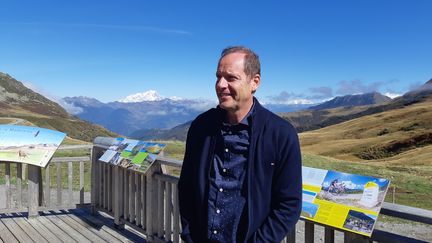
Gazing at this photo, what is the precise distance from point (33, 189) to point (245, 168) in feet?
20.7

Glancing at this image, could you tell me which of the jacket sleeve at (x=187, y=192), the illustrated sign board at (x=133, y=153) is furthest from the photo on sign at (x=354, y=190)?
the illustrated sign board at (x=133, y=153)

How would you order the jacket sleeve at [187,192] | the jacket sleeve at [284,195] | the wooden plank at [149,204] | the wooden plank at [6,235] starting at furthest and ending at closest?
the wooden plank at [6,235] → the wooden plank at [149,204] → the jacket sleeve at [187,192] → the jacket sleeve at [284,195]

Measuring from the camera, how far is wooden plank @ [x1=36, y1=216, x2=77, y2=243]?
664cm

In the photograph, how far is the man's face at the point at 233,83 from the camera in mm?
2641

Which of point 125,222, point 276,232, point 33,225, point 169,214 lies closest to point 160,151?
point 169,214

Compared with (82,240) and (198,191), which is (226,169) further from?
(82,240)

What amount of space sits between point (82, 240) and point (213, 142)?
459 centimetres

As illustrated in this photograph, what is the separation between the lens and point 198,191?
9.37 ft

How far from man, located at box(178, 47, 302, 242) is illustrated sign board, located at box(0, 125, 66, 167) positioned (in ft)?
17.7

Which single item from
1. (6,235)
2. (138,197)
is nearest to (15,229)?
(6,235)

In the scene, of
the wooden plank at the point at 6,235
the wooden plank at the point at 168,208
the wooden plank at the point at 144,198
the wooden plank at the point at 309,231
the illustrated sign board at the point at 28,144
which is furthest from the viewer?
the illustrated sign board at the point at 28,144

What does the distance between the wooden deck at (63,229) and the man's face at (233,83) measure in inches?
181

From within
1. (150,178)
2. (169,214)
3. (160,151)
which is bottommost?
(169,214)

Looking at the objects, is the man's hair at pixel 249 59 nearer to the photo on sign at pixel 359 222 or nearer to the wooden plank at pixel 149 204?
the photo on sign at pixel 359 222
